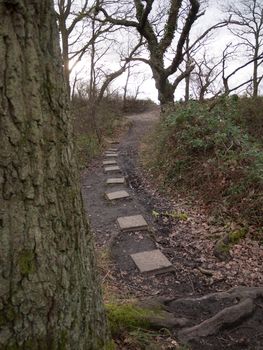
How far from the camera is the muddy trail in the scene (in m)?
2.24

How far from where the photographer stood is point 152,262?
341 cm

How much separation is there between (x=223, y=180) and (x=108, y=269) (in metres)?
2.61

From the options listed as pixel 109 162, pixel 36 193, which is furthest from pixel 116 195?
pixel 36 193

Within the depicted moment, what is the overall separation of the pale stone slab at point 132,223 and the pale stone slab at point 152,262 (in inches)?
24.8

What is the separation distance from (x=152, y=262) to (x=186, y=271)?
371 mm

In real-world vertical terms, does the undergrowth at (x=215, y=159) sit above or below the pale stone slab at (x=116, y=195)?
above

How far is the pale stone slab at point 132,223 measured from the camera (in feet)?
13.9

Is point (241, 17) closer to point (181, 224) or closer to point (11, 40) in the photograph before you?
point (181, 224)

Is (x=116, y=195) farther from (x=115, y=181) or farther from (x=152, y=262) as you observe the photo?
(x=152, y=262)

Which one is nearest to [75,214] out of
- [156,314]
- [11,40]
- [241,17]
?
[11,40]

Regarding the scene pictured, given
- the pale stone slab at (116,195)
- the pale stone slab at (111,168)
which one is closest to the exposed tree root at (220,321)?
the pale stone slab at (116,195)

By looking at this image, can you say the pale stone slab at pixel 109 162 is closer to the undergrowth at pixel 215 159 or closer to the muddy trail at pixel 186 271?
the undergrowth at pixel 215 159

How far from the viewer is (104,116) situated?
14398mm

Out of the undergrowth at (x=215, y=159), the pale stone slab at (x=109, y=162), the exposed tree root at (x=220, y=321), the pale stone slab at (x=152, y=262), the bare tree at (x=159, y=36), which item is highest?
the bare tree at (x=159, y=36)
